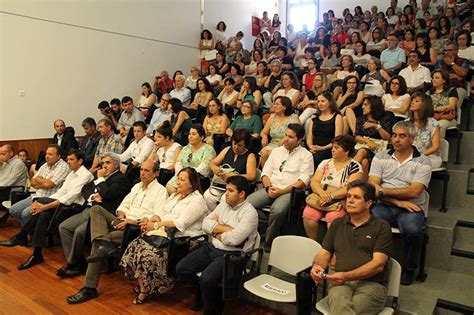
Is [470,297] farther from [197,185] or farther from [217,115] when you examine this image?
[217,115]

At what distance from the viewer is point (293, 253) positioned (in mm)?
2730

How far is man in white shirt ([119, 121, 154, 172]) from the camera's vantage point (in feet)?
16.1

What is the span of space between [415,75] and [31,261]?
16.1ft

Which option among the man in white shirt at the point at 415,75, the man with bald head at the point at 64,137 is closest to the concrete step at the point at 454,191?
the man in white shirt at the point at 415,75

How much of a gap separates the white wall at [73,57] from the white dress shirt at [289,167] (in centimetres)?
442

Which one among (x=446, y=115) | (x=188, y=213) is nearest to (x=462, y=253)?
(x=446, y=115)

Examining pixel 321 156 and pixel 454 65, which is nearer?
pixel 321 156

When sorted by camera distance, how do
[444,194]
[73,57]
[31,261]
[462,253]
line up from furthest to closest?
[73,57], [31,261], [444,194], [462,253]

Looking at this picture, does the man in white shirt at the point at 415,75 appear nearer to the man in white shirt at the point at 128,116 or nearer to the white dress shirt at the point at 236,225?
the white dress shirt at the point at 236,225

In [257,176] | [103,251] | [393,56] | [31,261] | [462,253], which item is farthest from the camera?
[393,56]

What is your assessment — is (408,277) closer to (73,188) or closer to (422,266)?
(422,266)

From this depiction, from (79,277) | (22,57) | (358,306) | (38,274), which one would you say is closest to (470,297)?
(358,306)

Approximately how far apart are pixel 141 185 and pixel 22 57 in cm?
396

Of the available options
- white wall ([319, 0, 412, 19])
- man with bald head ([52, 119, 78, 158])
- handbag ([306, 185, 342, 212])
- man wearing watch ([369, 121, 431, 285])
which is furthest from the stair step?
white wall ([319, 0, 412, 19])
